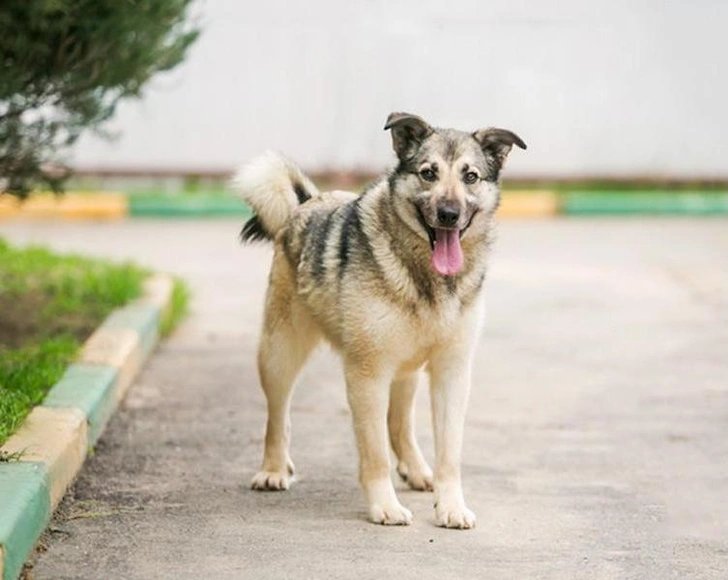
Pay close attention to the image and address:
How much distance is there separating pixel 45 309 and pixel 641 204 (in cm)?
987

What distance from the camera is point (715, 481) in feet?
23.2

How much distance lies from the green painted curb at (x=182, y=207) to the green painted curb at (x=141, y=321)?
7.62 m

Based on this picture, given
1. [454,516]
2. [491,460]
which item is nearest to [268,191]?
[491,460]

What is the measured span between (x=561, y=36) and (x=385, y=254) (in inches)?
503

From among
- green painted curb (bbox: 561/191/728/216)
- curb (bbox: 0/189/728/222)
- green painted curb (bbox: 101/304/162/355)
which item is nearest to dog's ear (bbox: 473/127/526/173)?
green painted curb (bbox: 101/304/162/355)

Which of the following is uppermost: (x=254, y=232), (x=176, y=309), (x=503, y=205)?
(x=254, y=232)

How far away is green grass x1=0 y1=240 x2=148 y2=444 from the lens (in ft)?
→ 24.6

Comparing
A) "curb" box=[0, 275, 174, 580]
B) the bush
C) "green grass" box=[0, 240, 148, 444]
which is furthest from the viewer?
the bush

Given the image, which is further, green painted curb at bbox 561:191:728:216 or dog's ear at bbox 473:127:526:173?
green painted curb at bbox 561:191:728:216

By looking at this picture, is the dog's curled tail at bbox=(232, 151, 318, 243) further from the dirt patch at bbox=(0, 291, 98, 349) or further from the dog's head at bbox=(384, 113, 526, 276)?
the dirt patch at bbox=(0, 291, 98, 349)

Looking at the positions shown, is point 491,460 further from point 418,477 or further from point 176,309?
point 176,309

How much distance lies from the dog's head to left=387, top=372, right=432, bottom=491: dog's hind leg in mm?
814

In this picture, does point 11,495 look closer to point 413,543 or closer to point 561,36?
point 413,543

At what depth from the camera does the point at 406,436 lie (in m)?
7.00
